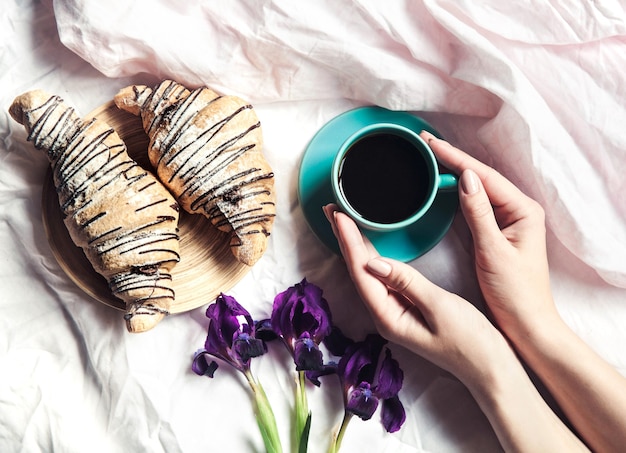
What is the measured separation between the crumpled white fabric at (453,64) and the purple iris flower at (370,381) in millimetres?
399

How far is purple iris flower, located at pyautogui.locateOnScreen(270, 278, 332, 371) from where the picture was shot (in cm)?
98

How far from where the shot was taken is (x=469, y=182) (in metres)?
0.93

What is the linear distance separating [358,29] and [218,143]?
0.33m

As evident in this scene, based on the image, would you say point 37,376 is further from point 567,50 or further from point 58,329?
point 567,50

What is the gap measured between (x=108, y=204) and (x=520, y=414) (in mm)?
767

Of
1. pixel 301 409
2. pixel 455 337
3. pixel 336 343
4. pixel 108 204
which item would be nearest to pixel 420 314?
pixel 455 337

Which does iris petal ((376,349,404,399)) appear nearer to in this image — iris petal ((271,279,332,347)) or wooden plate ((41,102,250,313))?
iris petal ((271,279,332,347))

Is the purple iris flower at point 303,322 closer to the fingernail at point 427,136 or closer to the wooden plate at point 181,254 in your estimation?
the wooden plate at point 181,254

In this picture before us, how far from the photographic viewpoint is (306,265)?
42.2 inches

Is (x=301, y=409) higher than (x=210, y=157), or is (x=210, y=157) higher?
(x=210, y=157)

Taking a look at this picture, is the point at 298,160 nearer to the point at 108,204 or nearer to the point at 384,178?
the point at 384,178

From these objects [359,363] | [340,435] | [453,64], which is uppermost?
[453,64]

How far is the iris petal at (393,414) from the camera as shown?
3.38 ft

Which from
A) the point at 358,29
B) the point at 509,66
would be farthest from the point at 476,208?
the point at 358,29
